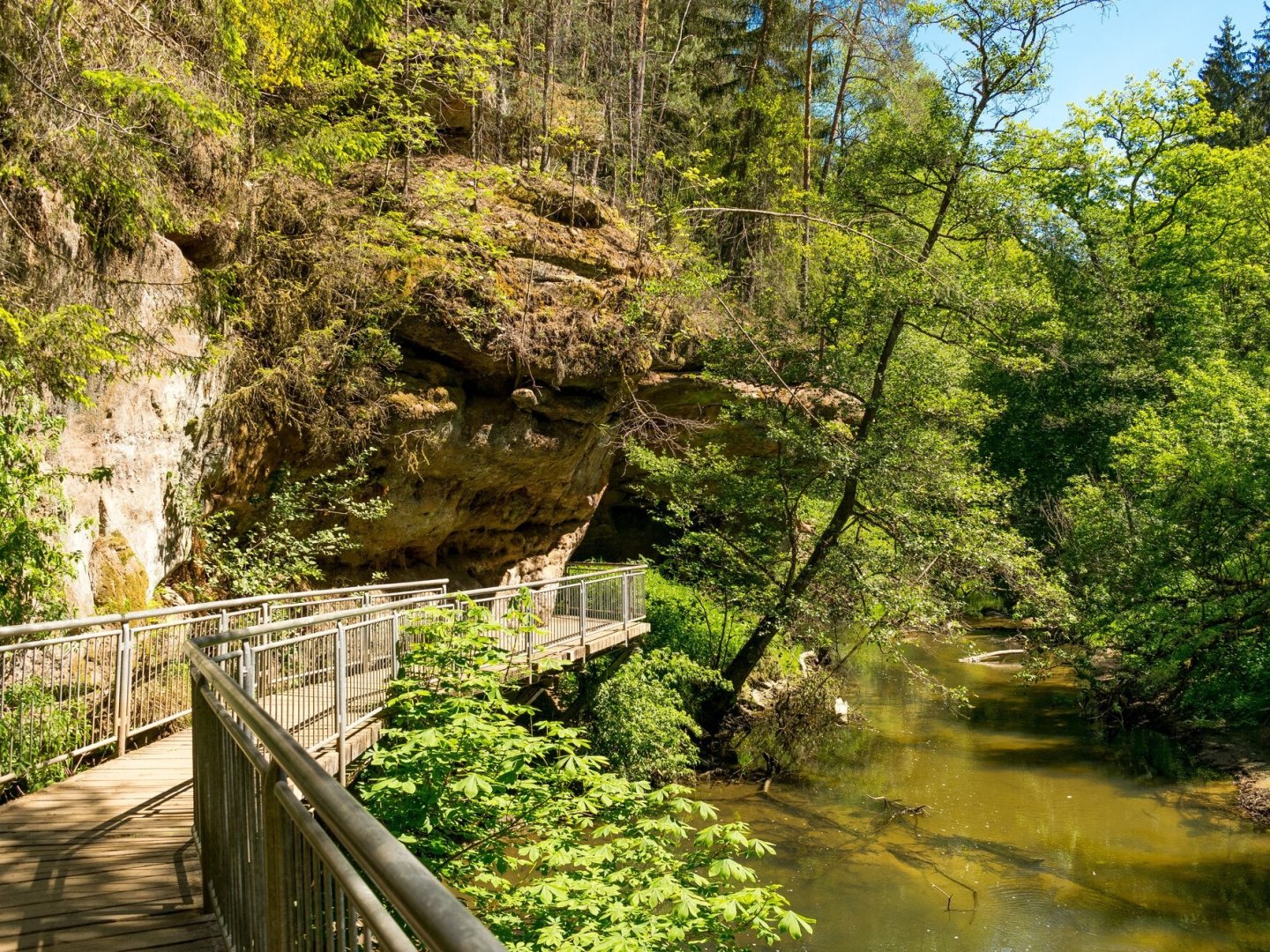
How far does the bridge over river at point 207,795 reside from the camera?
1814 mm

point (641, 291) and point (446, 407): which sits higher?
point (641, 291)

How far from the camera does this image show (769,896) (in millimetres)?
5617

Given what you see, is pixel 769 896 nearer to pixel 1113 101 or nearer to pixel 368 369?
pixel 368 369

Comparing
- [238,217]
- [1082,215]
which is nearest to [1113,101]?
[1082,215]

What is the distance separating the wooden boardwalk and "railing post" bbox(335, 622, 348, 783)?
1.04 m

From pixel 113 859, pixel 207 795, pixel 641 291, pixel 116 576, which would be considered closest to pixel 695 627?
pixel 641 291

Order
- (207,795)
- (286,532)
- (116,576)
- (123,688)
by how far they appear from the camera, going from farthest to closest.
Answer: (286,532) → (116,576) → (123,688) → (207,795)

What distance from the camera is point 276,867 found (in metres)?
2.37

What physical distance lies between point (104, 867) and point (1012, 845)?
507 inches

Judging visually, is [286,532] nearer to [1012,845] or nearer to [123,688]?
[123,688]

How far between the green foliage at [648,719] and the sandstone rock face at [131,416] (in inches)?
282

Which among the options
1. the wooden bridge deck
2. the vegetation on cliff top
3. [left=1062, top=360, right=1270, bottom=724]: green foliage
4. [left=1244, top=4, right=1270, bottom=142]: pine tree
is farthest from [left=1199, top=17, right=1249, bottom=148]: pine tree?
the wooden bridge deck

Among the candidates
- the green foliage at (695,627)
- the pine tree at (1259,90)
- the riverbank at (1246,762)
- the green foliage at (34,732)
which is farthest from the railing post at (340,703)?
the pine tree at (1259,90)

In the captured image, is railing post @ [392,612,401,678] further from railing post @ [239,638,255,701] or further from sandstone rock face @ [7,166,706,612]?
sandstone rock face @ [7,166,706,612]
